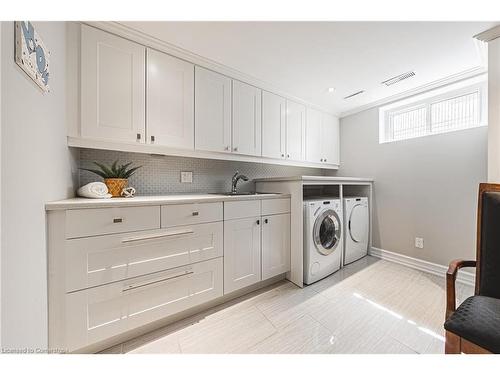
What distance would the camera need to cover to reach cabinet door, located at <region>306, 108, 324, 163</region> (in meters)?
2.75

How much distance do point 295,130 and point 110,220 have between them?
224 cm

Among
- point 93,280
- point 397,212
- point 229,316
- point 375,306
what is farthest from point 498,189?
point 93,280

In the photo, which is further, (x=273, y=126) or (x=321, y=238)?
(x=273, y=126)

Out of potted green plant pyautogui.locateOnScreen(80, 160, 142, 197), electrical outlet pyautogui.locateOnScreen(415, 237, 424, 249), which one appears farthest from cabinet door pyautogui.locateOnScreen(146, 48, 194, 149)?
electrical outlet pyautogui.locateOnScreen(415, 237, 424, 249)

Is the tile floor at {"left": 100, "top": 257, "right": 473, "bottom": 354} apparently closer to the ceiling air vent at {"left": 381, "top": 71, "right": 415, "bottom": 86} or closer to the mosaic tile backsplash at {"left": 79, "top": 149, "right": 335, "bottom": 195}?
the mosaic tile backsplash at {"left": 79, "top": 149, "right": 335, "bottom": 195}

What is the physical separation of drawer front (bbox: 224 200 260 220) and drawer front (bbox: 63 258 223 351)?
1.26 ft

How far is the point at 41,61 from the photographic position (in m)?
0.96

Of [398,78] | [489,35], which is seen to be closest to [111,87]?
[398,78]

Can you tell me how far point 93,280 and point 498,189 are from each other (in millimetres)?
2308

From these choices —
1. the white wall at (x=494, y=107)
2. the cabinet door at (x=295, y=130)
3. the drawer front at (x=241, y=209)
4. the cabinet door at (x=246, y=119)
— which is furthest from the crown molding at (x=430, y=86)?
the drawer front at (x=241, y=209)

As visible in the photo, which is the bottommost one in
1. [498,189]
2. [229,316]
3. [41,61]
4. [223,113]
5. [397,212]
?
[229,316]

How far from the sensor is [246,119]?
2.13 metres

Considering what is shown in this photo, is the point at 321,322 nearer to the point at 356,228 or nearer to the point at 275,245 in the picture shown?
the point at 275,245
